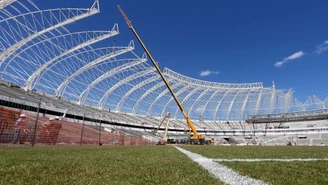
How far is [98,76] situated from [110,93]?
8081 mm

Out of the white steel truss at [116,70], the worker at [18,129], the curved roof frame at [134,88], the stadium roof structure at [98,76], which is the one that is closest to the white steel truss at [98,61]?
the stadium roof structure at [98,76]

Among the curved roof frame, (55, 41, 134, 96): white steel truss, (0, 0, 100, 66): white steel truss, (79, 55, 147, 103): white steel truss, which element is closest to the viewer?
(0, 0, 100, 66): white steel truss

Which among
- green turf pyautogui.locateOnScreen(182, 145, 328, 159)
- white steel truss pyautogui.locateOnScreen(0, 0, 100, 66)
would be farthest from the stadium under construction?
green turf pyautogui.locateOnScreen(182, 145, 328, 159)

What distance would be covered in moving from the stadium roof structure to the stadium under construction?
136 mm

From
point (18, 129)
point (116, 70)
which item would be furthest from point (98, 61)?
point (18, 129)

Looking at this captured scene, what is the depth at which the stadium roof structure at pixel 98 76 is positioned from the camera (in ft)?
102

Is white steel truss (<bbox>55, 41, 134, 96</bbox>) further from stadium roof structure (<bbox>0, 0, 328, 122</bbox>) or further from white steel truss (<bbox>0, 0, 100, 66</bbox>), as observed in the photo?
white steel truss (<bbox>0, 0, 100, 66</bbox>)

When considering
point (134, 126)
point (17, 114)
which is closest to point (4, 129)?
point (17, 114)

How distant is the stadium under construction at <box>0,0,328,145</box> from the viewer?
103ft

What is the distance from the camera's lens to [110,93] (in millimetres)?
58094

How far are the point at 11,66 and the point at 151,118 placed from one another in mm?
44184

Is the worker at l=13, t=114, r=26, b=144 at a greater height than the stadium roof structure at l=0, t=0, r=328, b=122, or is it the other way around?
the stadium roof structure at l=0, t=0, r=328, b=122

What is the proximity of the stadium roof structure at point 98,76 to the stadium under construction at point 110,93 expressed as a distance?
0.14 meters

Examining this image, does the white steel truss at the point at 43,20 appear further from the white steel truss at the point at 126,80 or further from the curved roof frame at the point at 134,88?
the curved roof frame at the point at 134,88
